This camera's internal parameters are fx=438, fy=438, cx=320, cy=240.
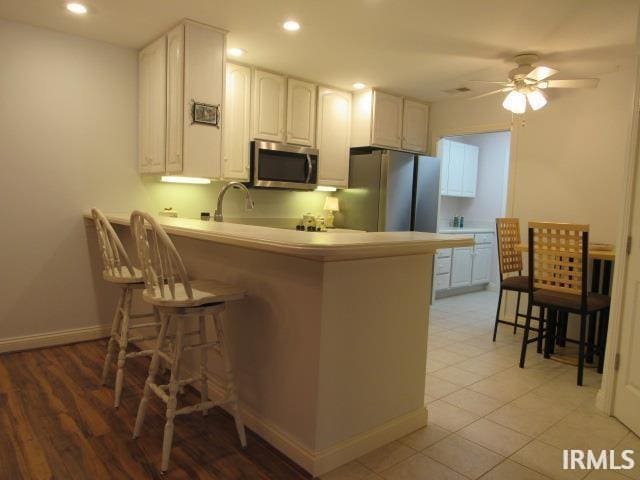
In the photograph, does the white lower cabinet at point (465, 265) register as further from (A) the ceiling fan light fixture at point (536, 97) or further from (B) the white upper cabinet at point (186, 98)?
(B) the white upper cabinet at point (186, 98)

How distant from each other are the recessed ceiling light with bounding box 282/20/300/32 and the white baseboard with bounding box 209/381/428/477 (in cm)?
243

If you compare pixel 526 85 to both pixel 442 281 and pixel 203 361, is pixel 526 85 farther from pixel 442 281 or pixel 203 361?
pixel 203 361

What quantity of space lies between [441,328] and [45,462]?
3249mm

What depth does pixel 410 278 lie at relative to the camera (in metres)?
2.06

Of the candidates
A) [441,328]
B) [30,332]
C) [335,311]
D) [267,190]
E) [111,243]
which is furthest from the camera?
[267,190]

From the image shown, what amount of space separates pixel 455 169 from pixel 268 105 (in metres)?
3.01

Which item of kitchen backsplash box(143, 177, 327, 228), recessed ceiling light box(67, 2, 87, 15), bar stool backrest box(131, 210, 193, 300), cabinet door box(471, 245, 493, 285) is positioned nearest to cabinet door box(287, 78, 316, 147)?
kitchen backsplash box(143, 177, 327, 228)

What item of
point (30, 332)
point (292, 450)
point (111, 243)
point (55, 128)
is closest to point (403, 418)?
point (292, 450)

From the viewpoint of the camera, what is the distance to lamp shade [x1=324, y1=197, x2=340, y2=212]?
4812 mm

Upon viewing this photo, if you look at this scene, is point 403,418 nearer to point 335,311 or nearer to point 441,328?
point 335,311

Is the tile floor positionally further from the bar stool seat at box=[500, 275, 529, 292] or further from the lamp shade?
the lamp shade

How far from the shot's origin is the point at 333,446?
1839 millimetres

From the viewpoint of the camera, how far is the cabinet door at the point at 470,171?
6113 mm

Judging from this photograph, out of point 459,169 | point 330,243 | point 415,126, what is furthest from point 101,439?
point 459,169
